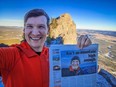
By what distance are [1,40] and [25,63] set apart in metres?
1.54

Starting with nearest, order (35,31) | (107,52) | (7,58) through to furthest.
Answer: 1. (7,58)
2. (35,31)
3. (107,52)

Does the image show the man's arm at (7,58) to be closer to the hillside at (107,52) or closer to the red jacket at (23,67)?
the red jacket at (23,67)

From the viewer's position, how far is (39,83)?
118 cm

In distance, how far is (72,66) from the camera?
1.18 meters

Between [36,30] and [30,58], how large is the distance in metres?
0.16

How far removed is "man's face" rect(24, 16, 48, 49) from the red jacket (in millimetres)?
59

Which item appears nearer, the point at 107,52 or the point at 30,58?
the point at 30,58

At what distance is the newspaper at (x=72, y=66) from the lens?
1138mm

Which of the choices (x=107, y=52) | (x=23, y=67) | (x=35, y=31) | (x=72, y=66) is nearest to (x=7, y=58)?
(x=23, y=67)

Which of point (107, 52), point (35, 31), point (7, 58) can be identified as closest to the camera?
point (7, 58)

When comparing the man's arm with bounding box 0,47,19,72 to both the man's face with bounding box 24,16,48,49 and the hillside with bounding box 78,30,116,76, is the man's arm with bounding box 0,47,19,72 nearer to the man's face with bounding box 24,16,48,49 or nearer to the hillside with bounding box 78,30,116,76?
the man's face with bounding box 24,16,48,49

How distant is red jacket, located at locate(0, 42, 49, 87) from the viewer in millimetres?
1055

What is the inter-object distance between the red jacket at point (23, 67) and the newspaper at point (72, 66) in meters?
0.10

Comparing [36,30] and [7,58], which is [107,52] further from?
[7,58]
